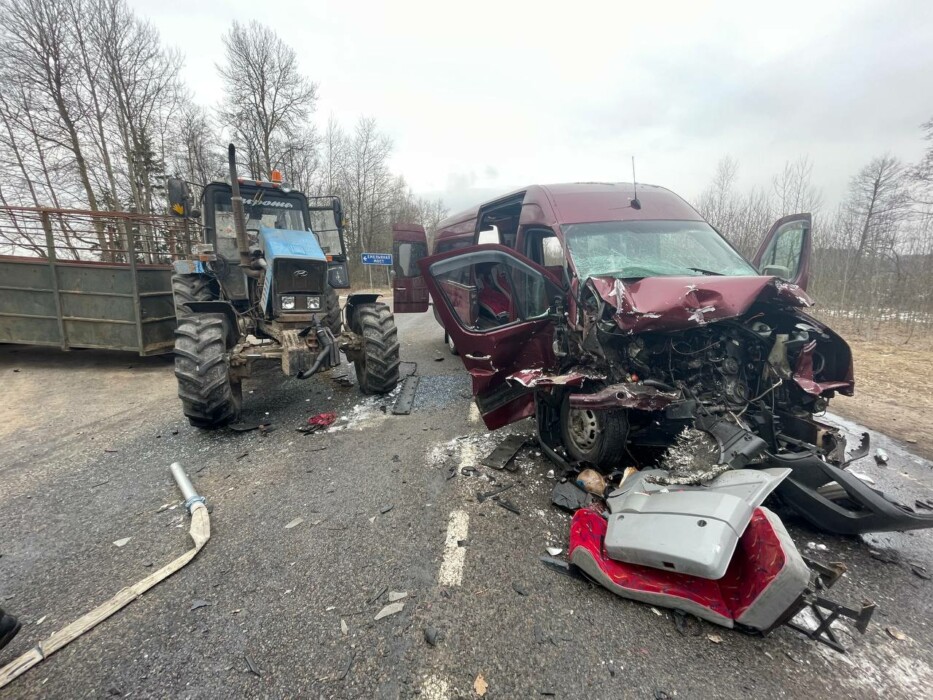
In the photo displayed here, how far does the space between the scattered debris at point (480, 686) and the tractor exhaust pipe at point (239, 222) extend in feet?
14.9

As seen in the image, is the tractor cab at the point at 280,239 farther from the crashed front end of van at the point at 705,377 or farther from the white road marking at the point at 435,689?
the white road marking at the point at 435,689

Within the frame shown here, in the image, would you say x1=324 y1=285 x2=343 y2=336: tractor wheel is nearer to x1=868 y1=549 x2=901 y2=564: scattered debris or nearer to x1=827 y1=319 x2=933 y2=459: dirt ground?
x1=868 y1=549 x2=901 y2=564: scattered debris

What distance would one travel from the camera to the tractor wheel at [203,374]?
4.22 meters

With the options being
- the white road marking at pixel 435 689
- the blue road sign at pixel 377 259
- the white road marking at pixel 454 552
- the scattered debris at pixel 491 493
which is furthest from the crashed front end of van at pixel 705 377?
the blue road sign at pixel 377 259

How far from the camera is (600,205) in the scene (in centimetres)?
436

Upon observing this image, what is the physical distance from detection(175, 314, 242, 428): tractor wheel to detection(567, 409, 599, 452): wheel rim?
3.52m

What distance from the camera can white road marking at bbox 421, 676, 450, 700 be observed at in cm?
176

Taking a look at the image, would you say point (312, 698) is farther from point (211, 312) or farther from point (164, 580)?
point (211, 312)

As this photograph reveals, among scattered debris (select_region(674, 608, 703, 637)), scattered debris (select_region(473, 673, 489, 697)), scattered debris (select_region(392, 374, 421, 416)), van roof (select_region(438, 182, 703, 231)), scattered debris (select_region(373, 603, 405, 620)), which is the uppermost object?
van roof (select_region(438, 182, 703, 231))

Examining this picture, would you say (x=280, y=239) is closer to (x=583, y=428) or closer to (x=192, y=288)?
(x=192, y=288)

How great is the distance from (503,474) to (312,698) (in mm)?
2187

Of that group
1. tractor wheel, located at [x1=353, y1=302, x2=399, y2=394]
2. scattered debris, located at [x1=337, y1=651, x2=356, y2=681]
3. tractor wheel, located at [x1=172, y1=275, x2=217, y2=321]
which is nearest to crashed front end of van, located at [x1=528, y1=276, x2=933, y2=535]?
scattered debris, located at [x1=337, y1=651, x2=356, y2=681]

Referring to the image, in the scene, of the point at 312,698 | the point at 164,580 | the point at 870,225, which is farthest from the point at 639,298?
the point at 870,225

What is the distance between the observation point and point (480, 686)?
181 cm
